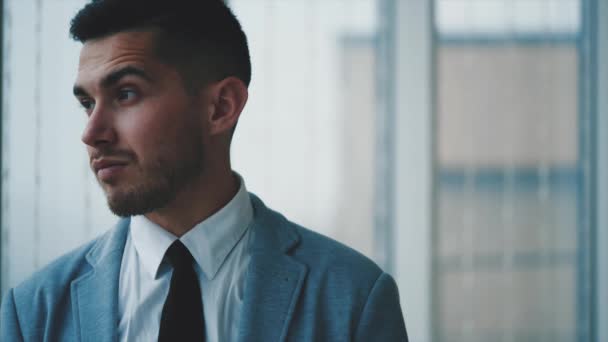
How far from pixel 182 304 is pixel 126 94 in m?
0.44

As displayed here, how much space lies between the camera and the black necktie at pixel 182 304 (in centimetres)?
101

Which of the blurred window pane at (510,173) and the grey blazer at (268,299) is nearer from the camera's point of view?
the grey blazer at (268,299)

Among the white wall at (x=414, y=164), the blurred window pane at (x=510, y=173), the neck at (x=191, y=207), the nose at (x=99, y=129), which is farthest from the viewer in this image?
the blurred window pane at (x=510, y=173)

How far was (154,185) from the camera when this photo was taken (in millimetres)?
1030

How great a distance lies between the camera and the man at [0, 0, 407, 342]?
1023mm

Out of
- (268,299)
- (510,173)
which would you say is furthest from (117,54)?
(510,173)

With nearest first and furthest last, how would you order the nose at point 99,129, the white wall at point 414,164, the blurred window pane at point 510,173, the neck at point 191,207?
the nose at point 99,129, the neck at point 191,207, the white wall at point 414,164, the blurred window pane at point 510,173

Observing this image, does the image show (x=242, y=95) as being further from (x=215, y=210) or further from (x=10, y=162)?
(x=10, y=162)

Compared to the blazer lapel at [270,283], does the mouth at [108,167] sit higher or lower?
higher

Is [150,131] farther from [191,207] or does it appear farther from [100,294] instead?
[100,294]

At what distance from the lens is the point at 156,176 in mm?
1035

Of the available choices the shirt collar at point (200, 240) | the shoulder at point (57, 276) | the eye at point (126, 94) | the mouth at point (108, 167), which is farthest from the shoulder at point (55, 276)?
the eye at point (126, 94)

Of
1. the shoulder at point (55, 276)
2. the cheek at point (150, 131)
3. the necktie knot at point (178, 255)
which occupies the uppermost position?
the cheek at point (150, 131)

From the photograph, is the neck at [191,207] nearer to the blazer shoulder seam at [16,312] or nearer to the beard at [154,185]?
the beard at [154,185]
